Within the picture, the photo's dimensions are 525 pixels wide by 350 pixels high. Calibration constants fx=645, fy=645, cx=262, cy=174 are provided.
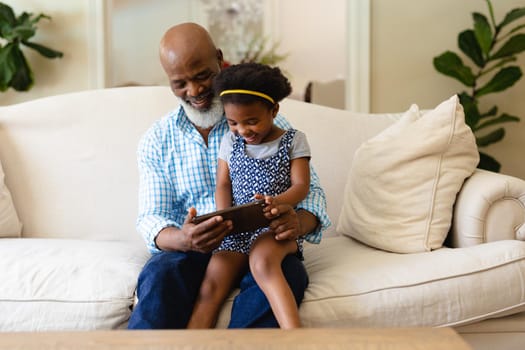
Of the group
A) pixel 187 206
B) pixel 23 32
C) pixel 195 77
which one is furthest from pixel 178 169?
pixel 23 32

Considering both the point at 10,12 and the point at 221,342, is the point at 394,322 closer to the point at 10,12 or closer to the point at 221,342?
the point at 221,342

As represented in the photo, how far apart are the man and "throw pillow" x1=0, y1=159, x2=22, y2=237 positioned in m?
0.62

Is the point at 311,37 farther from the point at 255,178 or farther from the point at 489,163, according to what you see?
the point at 255,178

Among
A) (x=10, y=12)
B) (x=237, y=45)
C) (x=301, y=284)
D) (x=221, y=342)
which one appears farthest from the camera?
(x=237, y=45)

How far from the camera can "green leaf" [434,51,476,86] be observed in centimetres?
360

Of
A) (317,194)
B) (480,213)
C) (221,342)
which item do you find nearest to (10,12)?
(317,194)

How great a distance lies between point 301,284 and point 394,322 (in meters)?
0.27

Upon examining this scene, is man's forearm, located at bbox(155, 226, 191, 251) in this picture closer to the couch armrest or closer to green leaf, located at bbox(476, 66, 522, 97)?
the couch armrest

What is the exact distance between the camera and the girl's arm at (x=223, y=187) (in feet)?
6.14

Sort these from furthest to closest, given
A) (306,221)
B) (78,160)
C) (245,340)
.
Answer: (78,160) → (306,221) → (245,340)

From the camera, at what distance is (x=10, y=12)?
371cm

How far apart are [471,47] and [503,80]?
27cm

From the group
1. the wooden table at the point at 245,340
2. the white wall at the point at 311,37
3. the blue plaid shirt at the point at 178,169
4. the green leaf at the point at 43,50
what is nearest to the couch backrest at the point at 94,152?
the blue plaid shirt at the point at 178,169

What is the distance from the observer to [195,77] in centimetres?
190
